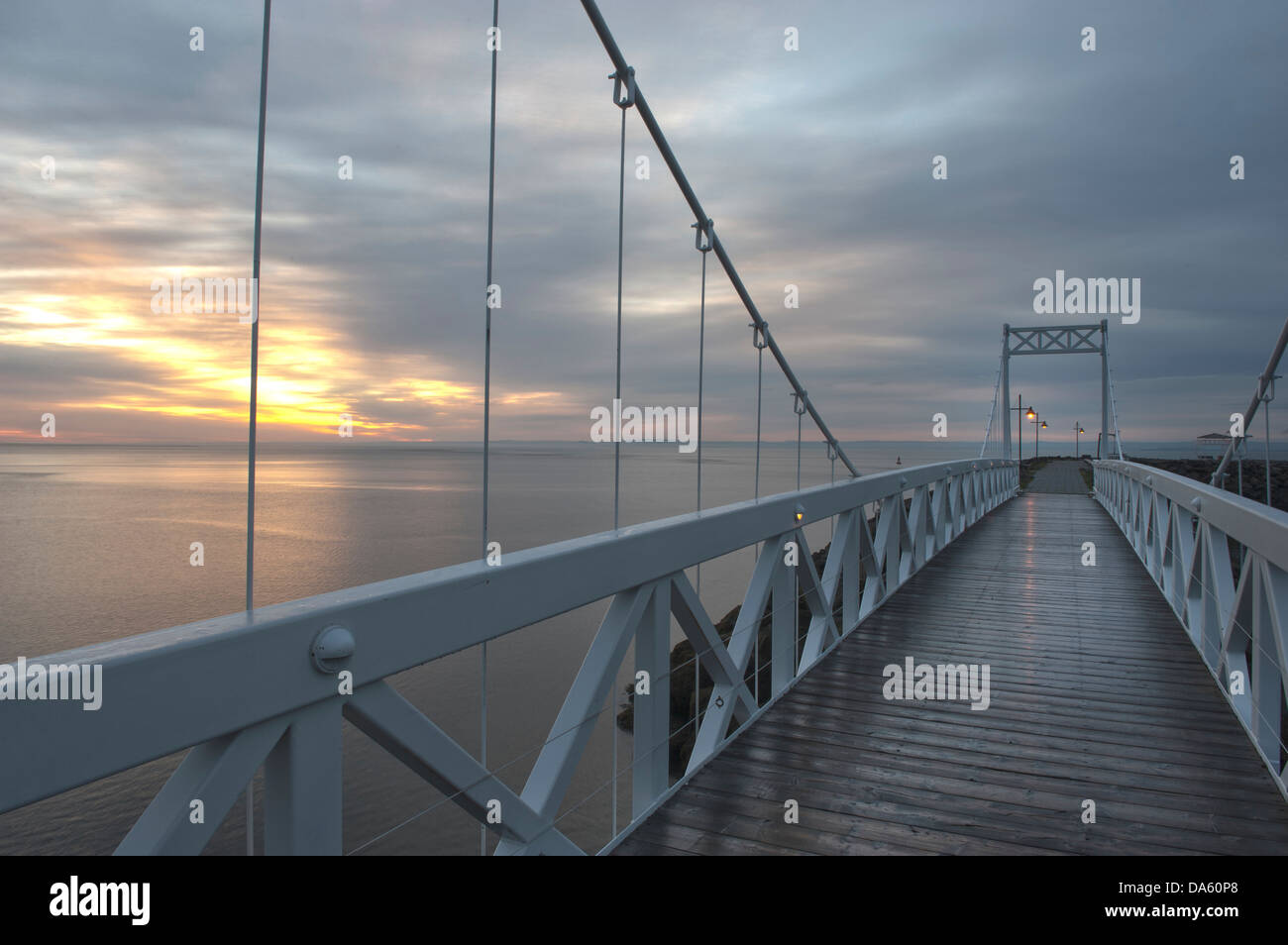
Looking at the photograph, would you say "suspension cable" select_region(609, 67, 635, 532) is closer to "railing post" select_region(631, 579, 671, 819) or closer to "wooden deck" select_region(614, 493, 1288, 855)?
"railing post" select_region(631, 579, 671, 819)

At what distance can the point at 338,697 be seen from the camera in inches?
51.5

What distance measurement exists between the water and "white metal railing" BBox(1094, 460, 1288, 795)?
228 cm

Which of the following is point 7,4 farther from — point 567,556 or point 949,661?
point 949,661

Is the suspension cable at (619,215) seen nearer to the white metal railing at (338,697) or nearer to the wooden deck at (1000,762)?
the white metal railing at (338,697)

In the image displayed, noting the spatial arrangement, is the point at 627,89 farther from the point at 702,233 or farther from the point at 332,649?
the point at 332,649

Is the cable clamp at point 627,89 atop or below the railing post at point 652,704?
atop

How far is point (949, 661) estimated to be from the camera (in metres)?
4.28

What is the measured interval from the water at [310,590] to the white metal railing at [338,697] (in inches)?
3.2


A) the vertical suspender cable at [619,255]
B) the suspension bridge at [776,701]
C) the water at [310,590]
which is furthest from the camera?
the water at [310,590]

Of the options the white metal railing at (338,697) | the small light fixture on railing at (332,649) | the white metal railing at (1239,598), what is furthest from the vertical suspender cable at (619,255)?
the white metal railing at (1239,598)

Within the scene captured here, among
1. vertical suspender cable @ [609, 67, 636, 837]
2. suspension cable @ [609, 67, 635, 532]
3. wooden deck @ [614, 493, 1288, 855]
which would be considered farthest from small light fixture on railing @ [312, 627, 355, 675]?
wooden deck @ [614, 493, 1288, 855]

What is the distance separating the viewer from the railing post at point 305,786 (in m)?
1.25

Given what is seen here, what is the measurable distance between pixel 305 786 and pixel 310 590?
21417 millimetres
